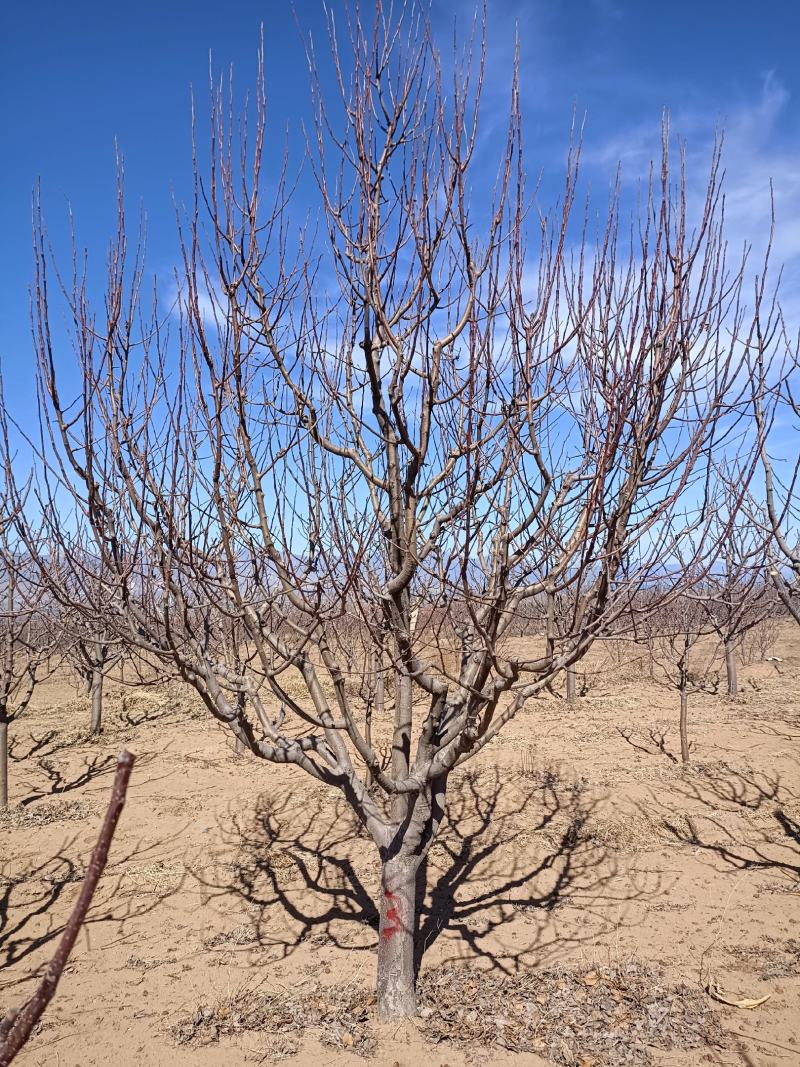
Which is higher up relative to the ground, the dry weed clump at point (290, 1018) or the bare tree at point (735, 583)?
the bare tree at point (735, 583)

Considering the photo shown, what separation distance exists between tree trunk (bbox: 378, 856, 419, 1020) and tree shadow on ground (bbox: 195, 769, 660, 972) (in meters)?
0.82

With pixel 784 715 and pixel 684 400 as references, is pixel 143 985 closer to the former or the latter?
pixel 684 400

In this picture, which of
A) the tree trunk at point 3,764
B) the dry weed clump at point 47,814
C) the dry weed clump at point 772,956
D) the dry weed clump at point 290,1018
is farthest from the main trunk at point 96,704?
the dry weed clump at point 772,956

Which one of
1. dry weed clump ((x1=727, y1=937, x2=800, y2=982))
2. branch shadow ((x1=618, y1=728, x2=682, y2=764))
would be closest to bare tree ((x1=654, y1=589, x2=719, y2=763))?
branch shadow ((x1=618, y1=728, x2=682, y2=764))

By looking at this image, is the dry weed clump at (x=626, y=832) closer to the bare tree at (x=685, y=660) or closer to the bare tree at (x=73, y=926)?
the bare tree at (x=685, y=660)

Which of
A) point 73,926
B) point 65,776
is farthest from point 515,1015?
point 65,776

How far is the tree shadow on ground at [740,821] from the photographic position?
231 inches

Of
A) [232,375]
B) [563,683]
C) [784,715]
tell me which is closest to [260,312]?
[232,375]

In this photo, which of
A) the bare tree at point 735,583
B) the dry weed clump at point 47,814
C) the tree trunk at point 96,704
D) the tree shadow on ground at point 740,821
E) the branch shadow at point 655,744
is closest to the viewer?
the bare tree at point 735,583

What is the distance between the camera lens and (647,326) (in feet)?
9.01

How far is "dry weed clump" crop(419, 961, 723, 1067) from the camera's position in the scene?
348cm

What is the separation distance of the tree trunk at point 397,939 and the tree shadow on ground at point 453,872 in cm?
Answer: 82

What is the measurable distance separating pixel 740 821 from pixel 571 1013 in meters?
3.86

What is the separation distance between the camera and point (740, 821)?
6.75m
